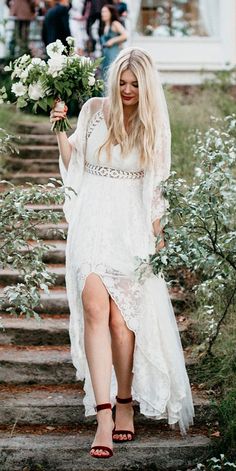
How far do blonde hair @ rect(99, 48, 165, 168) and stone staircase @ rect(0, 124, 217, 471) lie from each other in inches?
25.7

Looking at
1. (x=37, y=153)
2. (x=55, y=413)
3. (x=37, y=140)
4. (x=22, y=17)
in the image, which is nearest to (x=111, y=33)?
(x=22, y=17)

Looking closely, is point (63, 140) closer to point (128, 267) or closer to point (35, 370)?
point (128, 267)

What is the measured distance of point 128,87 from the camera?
5.08m

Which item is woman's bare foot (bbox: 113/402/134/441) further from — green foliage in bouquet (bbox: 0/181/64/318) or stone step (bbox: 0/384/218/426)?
green foliage in bouquet (bbox: 0/181/64/318)

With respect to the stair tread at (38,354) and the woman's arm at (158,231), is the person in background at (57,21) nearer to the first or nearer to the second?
the stair tread at (38,354)

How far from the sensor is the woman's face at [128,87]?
16.6 feet

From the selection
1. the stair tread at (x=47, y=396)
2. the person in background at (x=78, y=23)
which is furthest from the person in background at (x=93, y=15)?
the stair tread at (x=47, y=396)

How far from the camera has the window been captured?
43.6 feet

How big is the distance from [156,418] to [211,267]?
3.00 feet

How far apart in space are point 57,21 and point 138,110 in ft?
22.7

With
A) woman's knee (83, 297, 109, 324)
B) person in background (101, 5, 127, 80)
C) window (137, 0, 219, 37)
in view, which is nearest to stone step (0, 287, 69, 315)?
woman's knee (83, 297, 109, 324)

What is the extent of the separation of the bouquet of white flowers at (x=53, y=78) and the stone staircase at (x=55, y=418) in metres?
0.73

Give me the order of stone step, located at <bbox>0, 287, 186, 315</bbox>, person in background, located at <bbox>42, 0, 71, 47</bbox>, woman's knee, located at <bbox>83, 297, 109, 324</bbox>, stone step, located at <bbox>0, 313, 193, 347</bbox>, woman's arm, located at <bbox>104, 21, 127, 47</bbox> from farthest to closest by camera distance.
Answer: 1. person in background, located at <bbox>42, 0, 71, 47</bbox>
2. woman's arm, located at <bbox>104, 21, 127, 47</bbox>
3. stone step, located at <bbox>0, 287, 186, 315</bbox>
4. stone step, located at <bbox>0, 313, 193, 347</bbox>
5. woman's knee, located at <bbox>83, 297, 109, 324</bbox>

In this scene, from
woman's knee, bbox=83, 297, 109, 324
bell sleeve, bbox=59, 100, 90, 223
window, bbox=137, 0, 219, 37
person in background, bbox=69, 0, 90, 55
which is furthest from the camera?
window, bbox=137, 0, 219, 37
